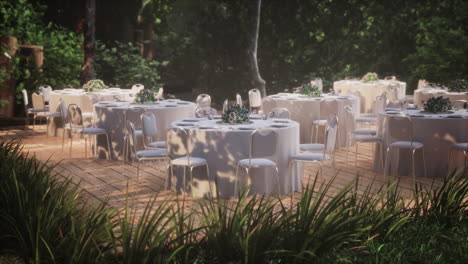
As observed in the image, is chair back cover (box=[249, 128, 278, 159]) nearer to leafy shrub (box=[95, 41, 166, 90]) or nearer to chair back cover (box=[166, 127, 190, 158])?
chair back cover (box=[166, 127, 190, 158])

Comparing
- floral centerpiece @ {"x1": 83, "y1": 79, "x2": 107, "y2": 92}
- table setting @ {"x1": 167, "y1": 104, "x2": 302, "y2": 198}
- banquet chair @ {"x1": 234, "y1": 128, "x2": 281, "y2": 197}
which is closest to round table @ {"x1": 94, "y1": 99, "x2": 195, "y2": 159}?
table setting @ {"x1": 167, "y1": 104, "x2": 302, "y2": 198}

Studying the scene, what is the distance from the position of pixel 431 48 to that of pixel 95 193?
6.73 metres

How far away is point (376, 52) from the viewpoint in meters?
19.3

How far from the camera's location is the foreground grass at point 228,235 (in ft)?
12.6

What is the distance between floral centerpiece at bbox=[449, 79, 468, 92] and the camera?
11805 millimetres

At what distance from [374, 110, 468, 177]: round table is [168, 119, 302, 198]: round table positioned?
183cm

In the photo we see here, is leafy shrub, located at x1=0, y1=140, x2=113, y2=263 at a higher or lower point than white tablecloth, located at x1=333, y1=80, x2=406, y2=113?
lower

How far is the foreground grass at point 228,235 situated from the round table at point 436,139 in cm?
342

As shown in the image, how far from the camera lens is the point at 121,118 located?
926cm

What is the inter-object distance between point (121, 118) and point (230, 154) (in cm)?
296

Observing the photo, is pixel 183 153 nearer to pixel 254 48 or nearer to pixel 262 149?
pixel 262 149

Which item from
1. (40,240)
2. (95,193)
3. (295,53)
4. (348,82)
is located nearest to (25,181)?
(40,240)

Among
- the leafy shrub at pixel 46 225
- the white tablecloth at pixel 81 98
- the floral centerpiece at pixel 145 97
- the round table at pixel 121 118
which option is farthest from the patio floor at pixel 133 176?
the leafy shrub at pixel 46 225

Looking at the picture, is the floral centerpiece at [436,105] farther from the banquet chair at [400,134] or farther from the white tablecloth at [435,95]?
the white tablecloth at [435,95]
